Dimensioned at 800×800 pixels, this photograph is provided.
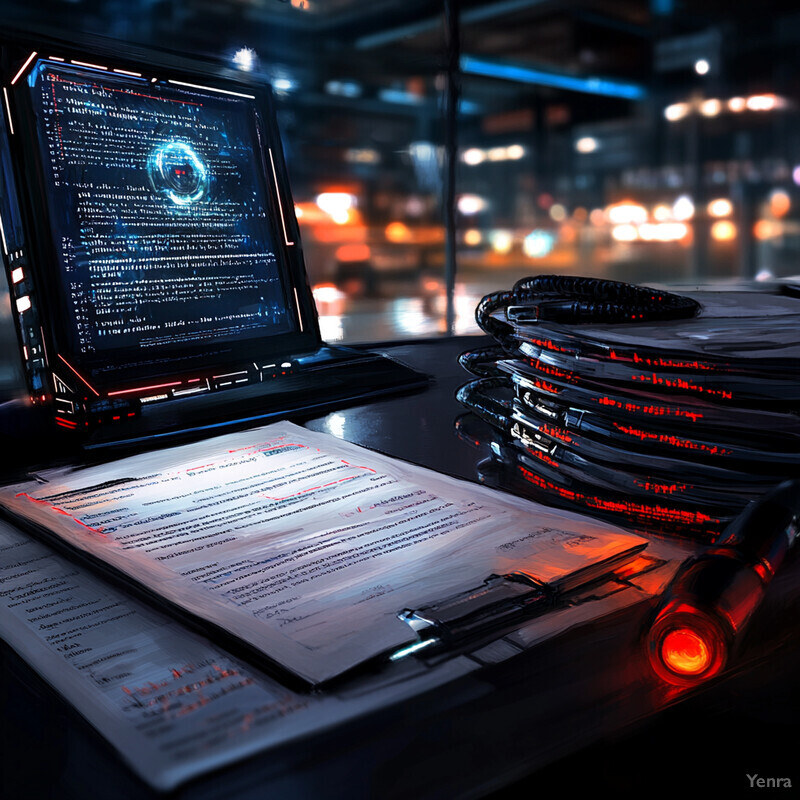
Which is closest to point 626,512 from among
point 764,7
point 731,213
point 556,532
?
point 556,532

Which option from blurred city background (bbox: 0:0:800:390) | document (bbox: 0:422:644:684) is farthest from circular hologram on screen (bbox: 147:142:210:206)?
document (bbox: 0:422:644:684)

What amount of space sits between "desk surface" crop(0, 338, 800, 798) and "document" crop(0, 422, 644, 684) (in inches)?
1.3

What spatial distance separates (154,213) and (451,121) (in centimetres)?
76

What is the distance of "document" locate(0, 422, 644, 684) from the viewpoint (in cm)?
28

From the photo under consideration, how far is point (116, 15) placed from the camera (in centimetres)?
90

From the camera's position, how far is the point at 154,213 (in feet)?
2.11

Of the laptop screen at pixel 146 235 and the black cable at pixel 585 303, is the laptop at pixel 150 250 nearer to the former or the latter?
the laptop screen at pixel 146 235

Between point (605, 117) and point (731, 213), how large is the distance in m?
2.22

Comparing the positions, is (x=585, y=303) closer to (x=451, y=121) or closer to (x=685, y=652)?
(x=685, y=652)

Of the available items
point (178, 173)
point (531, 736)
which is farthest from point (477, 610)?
point (178, 173)

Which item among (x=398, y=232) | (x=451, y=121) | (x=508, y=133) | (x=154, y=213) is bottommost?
(x=154, y=213)

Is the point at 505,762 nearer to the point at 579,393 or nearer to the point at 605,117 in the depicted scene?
the point at 579,393

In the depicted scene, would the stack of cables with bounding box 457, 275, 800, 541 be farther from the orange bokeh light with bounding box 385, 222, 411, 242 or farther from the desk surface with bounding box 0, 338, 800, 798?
the orange bokeh light with bounding box 385, 222, 411, 242
